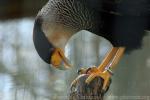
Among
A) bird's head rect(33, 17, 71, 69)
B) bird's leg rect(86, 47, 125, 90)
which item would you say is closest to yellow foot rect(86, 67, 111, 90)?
bird's leg rect(86, 47, 125, 90)

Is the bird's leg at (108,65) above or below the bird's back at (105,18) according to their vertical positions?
below

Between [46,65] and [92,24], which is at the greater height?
[92,24]

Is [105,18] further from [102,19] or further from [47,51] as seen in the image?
[47,51]

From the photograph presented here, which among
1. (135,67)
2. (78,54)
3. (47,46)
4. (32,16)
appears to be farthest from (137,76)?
(32,16)

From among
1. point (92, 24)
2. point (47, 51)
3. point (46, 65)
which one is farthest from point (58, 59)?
point (46, 65)

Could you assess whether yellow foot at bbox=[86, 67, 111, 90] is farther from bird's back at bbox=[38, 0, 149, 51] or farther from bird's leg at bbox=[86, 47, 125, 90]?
bird's back at bbox=[38, 0, 149, 51]

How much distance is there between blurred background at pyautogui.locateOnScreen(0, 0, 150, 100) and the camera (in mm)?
1792

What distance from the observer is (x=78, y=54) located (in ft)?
6.21

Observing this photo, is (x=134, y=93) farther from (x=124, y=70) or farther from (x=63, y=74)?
(x=63, y=74)

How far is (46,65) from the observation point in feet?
6.54

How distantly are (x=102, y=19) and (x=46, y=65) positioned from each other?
17.1 inches

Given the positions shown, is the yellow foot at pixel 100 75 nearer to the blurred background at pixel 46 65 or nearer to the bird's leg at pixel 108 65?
the bird's leg at pixel 108 65

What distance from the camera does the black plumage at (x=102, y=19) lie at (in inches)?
63.2

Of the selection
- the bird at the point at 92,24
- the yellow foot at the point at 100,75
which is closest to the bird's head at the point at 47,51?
the bird at the point at 92,24
